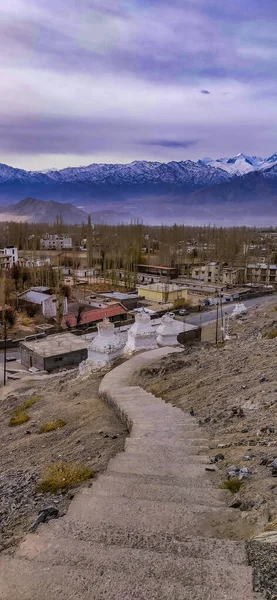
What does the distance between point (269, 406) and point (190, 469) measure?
211 cm

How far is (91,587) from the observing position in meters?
3.63

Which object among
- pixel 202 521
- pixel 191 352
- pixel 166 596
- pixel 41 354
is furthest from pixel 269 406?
pixel 41 354

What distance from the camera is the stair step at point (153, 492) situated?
5.02 meters

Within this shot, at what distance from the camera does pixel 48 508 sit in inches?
203

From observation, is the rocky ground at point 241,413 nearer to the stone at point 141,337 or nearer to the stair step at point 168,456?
the stair step at point 168,456

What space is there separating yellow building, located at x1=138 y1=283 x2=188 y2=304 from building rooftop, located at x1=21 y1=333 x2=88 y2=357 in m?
16.2

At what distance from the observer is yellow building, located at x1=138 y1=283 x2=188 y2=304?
38812 millimetres

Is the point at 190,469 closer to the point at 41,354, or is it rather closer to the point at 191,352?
the point at 191,352

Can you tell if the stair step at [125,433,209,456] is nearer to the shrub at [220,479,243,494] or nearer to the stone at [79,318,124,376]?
the shrub at [220,479,243,494]

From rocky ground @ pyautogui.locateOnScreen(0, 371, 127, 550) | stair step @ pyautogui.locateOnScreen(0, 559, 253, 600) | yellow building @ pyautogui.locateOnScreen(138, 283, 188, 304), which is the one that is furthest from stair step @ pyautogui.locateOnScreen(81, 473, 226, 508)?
yellow building @ pyautogui.locateOnScreen(138, 283, 188, 304)

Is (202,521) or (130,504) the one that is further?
(130,504)

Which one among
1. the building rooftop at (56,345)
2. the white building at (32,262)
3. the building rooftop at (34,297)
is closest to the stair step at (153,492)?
the building rooftop at (56,345)

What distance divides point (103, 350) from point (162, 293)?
2536 centimetres

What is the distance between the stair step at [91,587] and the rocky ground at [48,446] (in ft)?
2.91
